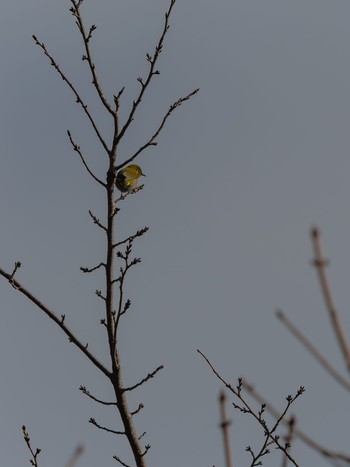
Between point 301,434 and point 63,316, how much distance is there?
3.56m

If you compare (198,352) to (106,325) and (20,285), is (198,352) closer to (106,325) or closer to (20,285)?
(106,325)

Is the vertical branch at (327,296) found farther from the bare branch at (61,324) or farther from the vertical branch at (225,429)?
the bare branch at (61,324)

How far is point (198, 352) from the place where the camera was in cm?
487

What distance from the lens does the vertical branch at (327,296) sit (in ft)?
9.01

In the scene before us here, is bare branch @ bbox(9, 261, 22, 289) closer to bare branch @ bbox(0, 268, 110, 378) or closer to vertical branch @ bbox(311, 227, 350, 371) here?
bare branch @ bbox(0, 268, 110, 378)

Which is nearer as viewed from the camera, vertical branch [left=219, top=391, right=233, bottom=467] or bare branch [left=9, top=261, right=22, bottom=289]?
vertical branch [left=219, top=391, right=233, bottom=467]

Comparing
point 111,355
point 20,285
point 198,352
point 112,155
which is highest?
point 112,155

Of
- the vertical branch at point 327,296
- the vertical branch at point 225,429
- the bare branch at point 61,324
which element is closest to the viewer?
the vertical branch at point 327,296

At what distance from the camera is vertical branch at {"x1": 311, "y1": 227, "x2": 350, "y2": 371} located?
9.01 feet

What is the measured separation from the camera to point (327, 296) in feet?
9.45

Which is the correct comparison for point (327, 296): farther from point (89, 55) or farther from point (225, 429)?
point (89, 55)

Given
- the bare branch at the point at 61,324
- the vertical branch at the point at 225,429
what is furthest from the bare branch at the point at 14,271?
the vertical branch at the point at 225,429

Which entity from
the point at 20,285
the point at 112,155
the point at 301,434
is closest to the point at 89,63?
the point at 112,155

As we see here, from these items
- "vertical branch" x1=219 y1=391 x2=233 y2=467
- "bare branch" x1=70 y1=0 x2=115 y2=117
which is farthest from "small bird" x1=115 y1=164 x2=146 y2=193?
"vertical branch" x1=219 y1=391 x2=233 y2=467
